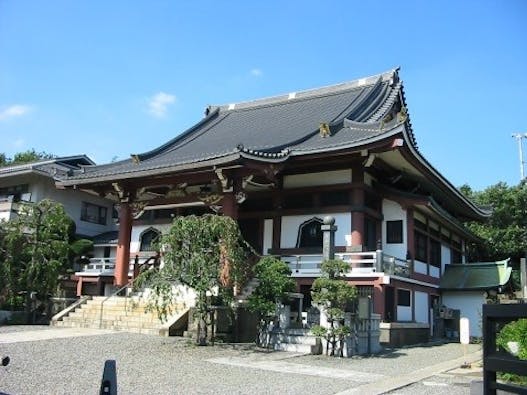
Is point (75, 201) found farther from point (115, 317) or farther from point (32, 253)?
point (115, 317)

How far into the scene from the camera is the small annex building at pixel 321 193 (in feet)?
63.0

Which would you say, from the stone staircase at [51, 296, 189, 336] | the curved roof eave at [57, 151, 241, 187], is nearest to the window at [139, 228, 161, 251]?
the curved roof eave at [57, 151, 241, 187]

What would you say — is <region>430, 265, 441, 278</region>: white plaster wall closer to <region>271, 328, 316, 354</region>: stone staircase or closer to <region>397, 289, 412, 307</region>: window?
<region>397, 289, 412, 307</region>: window

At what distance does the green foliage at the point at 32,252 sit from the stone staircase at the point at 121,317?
1.65m

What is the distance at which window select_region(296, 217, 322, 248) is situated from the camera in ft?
69.8

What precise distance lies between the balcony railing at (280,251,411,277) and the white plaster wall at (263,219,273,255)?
1181mm

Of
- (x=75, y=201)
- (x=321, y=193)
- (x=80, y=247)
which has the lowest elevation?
(x=80, y=247)

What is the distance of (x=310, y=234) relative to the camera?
2155 cm

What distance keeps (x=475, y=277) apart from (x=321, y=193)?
10.3 meters

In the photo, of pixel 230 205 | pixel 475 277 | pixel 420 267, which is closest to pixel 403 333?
pixel 420 267

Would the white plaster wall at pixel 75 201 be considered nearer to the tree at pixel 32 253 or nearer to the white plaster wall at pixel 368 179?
the tree at pixel 32 253

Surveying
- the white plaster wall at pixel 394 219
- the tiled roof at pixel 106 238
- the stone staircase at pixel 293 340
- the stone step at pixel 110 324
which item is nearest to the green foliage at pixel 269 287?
the stone staircase at pixel 293 340

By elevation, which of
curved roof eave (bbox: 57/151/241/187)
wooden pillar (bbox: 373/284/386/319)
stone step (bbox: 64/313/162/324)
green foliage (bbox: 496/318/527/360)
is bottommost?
stone step (bbox: 64/313/162/324)

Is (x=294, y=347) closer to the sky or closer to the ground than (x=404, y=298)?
closer to the ground
